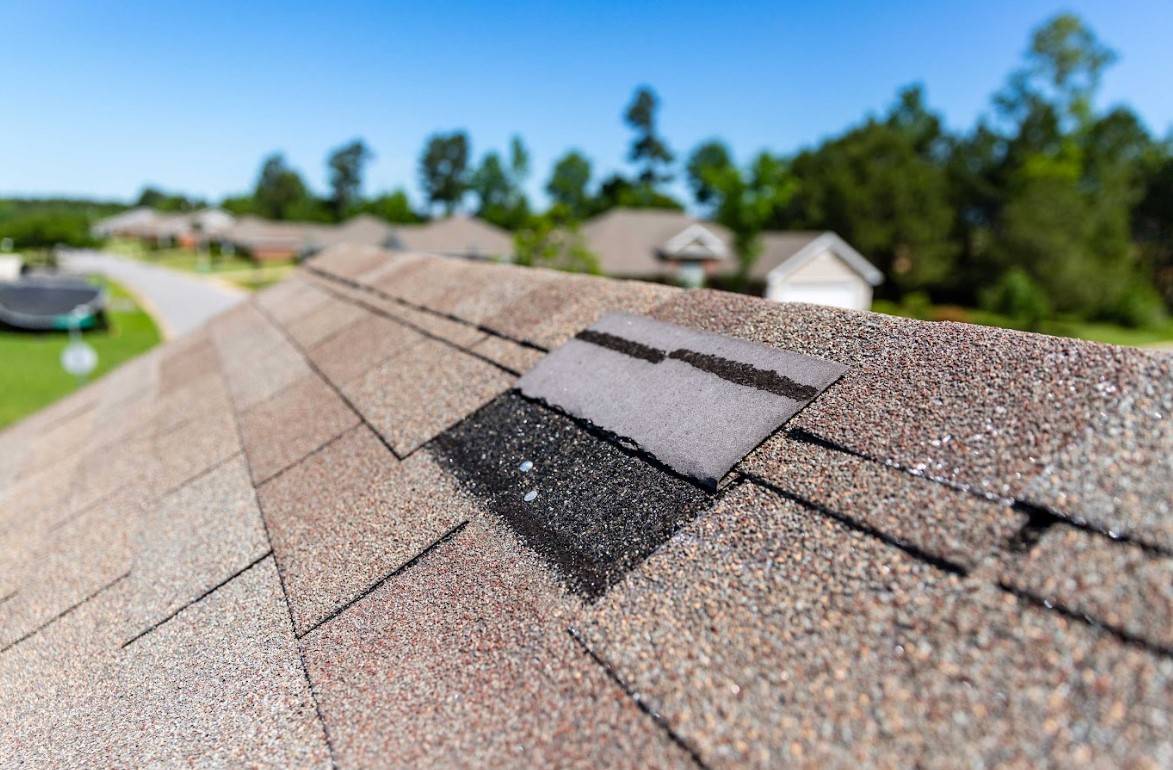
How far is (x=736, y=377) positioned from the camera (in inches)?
96.1

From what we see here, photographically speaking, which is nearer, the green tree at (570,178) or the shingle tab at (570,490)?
the shingle tab at (570,490)

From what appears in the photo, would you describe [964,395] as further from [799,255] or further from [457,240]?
[457,240]

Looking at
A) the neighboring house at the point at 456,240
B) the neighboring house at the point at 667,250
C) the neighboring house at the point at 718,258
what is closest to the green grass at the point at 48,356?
the neighboring house at the point at 456,240

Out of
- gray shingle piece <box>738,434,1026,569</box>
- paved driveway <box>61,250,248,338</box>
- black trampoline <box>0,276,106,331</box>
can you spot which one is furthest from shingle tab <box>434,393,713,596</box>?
black trampoline <box>0,276,106,331</box>

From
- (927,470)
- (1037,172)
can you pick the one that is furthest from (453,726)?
(1037,172)

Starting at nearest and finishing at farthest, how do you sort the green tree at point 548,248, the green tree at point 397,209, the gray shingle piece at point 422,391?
the gray shingle piece at point 422,391, the green tree at point 548,248, the green tree at point 397,209

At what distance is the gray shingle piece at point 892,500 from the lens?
1.48 metres

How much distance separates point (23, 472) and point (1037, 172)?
51093 mm

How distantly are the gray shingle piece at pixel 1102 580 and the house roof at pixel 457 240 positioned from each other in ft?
149

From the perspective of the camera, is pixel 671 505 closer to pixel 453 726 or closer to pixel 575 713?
pixel 575 713

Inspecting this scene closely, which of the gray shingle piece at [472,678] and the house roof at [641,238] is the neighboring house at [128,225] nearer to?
the house roof at [641,238]

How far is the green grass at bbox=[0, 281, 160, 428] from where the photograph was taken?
1825cm

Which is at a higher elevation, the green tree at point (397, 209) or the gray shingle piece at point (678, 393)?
the gray shingle piece at point (678, 393)

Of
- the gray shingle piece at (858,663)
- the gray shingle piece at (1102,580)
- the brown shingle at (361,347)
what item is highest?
the gray shingle piece at (1102,580)
